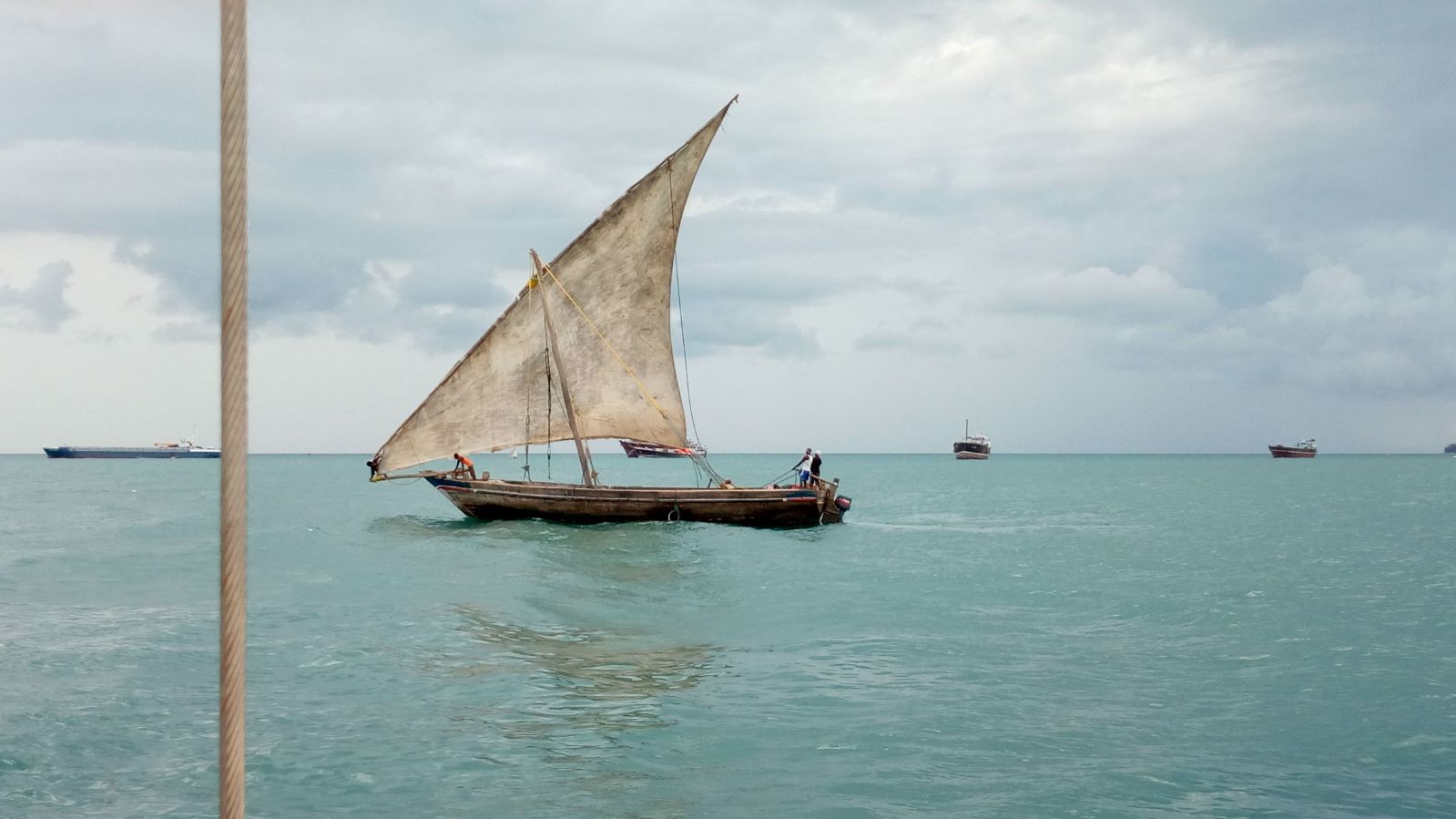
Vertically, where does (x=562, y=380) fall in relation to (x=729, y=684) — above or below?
above

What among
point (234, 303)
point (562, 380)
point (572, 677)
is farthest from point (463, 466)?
point (234, 303)

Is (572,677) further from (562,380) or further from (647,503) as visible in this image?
(562,380)

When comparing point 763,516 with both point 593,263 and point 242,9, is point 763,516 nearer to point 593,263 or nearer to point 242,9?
point 593,263

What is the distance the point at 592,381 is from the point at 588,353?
108 cm

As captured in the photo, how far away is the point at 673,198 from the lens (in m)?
37.8

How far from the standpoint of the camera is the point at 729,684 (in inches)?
616

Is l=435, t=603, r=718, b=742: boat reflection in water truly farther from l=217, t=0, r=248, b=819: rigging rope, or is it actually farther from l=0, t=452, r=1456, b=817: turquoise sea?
l=217, t=0, r=248, b=819: rigging rope

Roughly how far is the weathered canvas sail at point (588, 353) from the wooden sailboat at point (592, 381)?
4 cm

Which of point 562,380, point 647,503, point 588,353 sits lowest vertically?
point 647,503

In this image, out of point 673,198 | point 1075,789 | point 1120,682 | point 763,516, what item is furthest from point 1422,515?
point 1075,789

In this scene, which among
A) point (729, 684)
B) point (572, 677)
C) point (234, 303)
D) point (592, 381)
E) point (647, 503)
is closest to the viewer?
point (234, 303)

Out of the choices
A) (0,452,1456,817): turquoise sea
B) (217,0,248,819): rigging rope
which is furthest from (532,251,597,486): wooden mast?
(217,0,248,819): rigging rope

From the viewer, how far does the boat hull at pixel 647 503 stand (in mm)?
38219

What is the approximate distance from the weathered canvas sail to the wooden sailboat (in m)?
0.04
